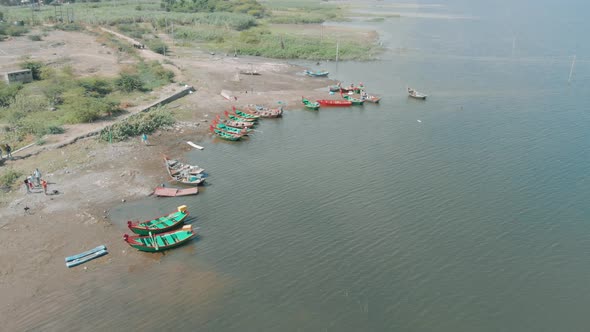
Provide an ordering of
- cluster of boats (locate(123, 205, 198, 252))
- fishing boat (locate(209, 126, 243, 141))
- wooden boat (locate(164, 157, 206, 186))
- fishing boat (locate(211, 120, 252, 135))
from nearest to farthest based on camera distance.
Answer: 1. cluster of boats (locate(123, 205, 198, 252))
2. wooden boat (locate(164, 157, 206, 186))
3. fishing boat (locate(209, 126, 243, 141))
4. fishing boat (locate(211, 120, 252, 135))

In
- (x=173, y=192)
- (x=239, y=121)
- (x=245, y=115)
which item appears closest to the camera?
(x=173, y=192)

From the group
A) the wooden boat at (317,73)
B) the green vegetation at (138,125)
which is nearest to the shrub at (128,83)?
the green vegetation at (138,125)

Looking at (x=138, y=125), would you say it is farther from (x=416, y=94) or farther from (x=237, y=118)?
(x=416, y=94)

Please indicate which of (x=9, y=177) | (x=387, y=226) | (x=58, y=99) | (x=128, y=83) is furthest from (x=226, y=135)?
(x=58, y=99)

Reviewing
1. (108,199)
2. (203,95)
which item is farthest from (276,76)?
(108,199)

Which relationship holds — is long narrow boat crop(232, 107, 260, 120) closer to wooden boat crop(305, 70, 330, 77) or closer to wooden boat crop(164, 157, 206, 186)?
wooden boat crop(164, 157, 206, 186)

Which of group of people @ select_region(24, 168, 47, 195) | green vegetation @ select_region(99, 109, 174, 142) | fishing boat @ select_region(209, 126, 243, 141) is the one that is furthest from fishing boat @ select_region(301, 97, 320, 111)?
group of people @ select_region(24, 168, 47, 195)

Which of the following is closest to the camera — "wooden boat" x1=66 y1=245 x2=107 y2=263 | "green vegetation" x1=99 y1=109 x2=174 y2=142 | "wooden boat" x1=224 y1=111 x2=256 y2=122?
"wooden boat" x1=66 y1=245 x2=107 y2=263
